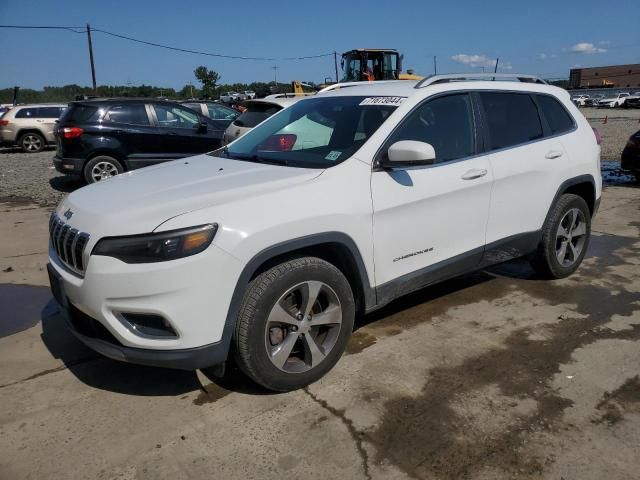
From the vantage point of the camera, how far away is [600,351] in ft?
11.7

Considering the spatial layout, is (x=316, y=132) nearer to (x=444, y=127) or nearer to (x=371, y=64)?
(x=444, y=127)

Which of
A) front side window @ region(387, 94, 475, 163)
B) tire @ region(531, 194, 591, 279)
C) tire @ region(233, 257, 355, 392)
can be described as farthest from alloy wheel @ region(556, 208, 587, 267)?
tire @ region(233, 257, 355, 392)

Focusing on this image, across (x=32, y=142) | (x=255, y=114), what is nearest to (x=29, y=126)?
(x=32, y=142)

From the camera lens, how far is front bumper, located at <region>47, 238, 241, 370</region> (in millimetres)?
2574

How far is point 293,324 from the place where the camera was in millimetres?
2984

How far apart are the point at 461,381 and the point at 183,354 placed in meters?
1.65

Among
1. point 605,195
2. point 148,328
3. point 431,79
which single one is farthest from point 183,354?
point 605,195

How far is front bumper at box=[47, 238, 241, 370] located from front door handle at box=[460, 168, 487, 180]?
188 centimetres

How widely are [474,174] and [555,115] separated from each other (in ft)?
4.73

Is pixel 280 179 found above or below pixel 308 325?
above

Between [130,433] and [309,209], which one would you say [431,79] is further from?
Result: [130,433]

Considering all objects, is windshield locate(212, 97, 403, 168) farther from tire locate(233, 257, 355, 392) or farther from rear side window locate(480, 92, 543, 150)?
rear side window locate(480, 92, 543, 150)

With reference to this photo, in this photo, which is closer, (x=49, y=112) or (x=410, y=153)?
(x=410, y=153)

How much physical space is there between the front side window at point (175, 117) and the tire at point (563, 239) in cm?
771
